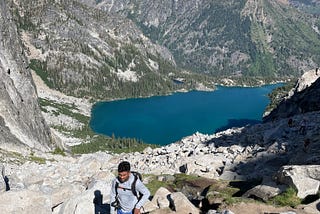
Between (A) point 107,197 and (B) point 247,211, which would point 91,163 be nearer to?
(A) point 107,197

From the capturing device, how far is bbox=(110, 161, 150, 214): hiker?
18359 millimetres

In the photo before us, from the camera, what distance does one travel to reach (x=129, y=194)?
61.1ft

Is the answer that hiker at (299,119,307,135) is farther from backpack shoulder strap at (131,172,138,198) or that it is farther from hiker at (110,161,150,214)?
backpack shoulder strap at (131,172,138,198)

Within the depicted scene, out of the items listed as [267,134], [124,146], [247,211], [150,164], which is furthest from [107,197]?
[124,146]

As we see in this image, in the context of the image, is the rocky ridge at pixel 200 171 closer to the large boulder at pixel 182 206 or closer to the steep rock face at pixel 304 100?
the large boulder at pixel 182 206

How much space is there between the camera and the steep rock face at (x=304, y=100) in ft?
315

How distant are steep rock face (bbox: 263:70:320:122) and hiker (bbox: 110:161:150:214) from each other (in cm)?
7342

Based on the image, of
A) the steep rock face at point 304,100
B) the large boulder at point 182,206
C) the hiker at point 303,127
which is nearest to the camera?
the large boulder at point 182,206

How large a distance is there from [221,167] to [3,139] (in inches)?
1786

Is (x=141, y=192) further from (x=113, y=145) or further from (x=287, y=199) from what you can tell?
(x=113, y=145)

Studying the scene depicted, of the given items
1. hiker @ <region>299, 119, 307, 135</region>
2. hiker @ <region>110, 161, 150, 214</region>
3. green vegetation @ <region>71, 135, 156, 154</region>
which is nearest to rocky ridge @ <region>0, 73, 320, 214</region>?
hiker @ <region>299, 119, 307, 135</region>

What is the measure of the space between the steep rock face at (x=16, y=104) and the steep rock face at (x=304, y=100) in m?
60.3

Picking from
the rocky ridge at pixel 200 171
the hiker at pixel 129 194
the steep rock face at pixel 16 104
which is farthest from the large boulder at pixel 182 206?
the steep rock face at pixel 16 104

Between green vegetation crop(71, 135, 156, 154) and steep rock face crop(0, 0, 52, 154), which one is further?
green vegetation crop(71, 135, 156, 154)
